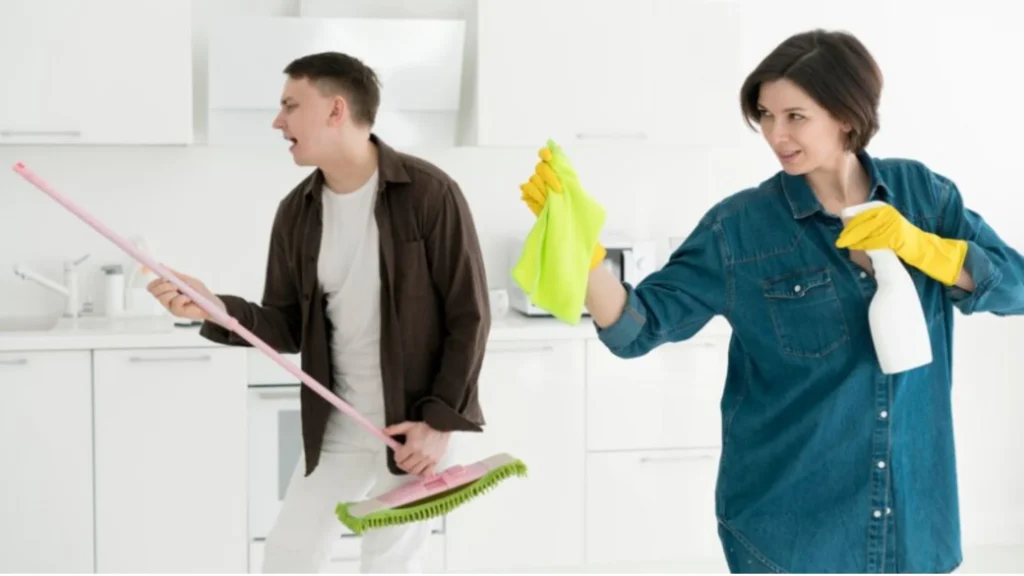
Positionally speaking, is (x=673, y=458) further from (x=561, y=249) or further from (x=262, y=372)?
(x=561, y=249)

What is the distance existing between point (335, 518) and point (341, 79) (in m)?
0.87

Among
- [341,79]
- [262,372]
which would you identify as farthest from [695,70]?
[341,79]

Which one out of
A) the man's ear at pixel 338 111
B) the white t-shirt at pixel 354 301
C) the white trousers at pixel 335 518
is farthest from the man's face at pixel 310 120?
the white trousers at pixel 335 518

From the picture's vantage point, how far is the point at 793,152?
188 centimetres

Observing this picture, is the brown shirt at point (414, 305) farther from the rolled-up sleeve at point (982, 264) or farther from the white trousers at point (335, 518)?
the rolled-up sleeve at point (982, 264)

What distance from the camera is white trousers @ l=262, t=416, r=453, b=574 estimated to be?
2.41 metres

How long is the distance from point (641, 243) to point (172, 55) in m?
1.60

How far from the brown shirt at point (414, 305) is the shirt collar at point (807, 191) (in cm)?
73

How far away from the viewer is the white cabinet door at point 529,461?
3.76m

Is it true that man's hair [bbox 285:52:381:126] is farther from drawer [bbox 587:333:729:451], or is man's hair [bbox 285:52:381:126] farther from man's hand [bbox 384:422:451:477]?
drawer [bbox 587:333:729:451]

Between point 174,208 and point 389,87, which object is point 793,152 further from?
point 174,208

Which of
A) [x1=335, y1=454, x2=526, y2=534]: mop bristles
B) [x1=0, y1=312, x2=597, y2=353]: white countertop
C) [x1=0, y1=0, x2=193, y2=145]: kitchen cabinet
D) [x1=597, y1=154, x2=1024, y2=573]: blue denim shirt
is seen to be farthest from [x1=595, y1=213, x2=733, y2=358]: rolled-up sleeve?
[x1=0, y1=0, x2=193, y2=145]: kitchen cabinet

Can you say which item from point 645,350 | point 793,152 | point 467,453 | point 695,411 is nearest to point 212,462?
point 467,453

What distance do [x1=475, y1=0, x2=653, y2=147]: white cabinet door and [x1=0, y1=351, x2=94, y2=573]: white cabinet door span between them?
1.42 metres
